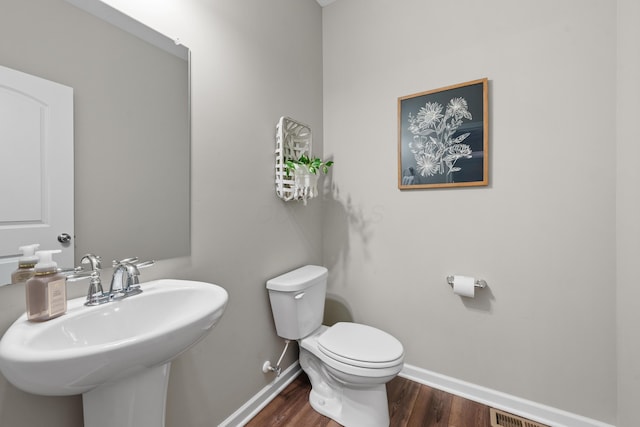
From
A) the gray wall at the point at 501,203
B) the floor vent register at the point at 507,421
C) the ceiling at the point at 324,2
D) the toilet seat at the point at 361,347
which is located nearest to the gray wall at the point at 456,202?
the gray wall at the point at 501,203

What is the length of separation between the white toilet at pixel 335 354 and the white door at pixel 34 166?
93cm

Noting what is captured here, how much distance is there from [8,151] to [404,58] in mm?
1879

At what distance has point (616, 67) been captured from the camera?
3.98ft

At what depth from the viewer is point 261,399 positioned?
4.86 feet

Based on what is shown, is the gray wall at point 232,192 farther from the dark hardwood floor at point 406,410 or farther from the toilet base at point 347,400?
the toilet base at point 347,400

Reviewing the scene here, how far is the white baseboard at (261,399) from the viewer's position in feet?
4.39

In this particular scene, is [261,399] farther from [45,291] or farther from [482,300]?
[482,300]

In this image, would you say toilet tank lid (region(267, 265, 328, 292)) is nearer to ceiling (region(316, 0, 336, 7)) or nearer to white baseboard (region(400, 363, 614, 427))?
white baseboard (region(400, 363, 614, 427))

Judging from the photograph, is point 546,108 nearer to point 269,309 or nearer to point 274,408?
point 269,309

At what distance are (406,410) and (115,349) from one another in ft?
4.95

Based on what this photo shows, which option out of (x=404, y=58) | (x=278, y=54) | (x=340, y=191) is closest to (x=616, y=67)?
(x=404, y=58)

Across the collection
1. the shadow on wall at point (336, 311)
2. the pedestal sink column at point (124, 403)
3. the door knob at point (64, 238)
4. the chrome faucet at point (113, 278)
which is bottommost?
the shadow on wall at point (336, 311)

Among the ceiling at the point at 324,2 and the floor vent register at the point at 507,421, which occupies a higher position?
the ceiling at the point at 324,2

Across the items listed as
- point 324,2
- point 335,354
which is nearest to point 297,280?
point 335,354
